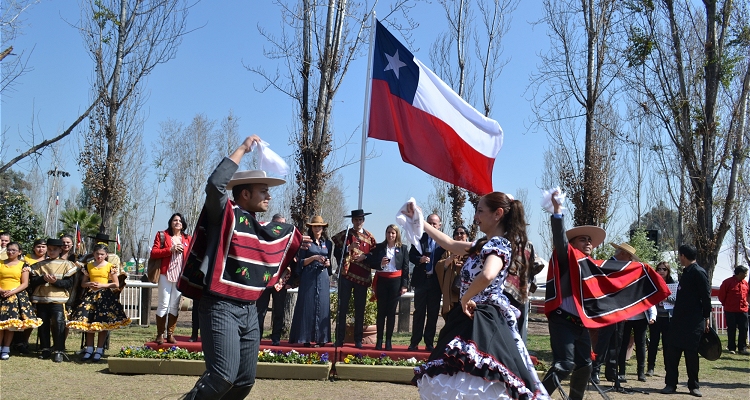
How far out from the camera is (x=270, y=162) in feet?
17.2

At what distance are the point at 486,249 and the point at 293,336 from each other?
6632mm

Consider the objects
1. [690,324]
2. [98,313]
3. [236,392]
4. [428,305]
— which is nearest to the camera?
[236,392]

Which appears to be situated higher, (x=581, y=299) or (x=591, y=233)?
(x=591, y=233)

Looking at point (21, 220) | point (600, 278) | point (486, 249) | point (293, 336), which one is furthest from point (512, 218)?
point (21, 220)

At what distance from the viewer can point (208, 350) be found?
468 centimetres

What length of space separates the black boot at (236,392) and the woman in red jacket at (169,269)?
568cm

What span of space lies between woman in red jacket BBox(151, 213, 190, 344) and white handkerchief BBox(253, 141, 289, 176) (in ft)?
18.0

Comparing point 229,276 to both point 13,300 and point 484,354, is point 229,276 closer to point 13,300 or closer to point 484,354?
point 484,354

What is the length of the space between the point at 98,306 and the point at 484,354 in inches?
313

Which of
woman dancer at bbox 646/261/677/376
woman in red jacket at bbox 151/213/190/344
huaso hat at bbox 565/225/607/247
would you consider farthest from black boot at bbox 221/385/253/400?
woman dancer at bbox 646/261/677/376

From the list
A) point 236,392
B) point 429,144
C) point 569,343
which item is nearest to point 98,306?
point 429,144

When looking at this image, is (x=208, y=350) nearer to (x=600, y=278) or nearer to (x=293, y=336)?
(x=600, y=278)

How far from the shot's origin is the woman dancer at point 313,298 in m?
10.5

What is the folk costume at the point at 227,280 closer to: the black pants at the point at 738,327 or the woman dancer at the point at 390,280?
the woman dancer at the point at 390,280
